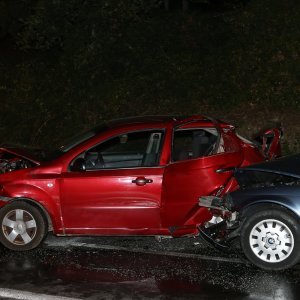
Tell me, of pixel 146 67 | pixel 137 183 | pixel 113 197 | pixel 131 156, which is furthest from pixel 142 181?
pixel 146 67

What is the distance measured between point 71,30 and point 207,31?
11.6 ft

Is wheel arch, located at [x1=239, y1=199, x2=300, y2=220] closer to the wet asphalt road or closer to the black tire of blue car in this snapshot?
the wet asphalt road

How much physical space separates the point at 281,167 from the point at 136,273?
1.96 metres

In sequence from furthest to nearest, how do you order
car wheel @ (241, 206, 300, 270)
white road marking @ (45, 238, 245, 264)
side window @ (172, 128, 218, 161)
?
side window @ (172, 128, 218, 161)
white road marking @ (45, 238, 245, 264)
car wheel @ (241, 206, 300, 270)

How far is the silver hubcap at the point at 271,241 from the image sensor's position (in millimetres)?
5977

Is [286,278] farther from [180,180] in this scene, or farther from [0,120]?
[0,120]

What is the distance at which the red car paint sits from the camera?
672cm

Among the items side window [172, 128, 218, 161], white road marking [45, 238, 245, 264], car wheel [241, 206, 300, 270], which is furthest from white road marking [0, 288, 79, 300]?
side window [172, 128, 218, 161]

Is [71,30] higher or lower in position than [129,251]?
higher

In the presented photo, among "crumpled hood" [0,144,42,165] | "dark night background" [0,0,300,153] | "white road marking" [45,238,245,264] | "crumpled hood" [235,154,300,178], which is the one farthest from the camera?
"dark night background" [0,0,300,153]

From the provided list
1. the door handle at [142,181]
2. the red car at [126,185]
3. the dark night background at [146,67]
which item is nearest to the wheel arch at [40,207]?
the red car at [126,185]

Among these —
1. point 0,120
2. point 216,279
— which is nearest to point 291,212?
point 216,279

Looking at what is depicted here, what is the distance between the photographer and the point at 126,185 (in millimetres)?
6852

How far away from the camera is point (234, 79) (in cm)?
1365
